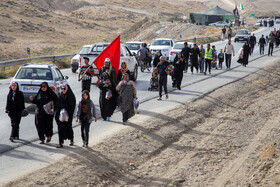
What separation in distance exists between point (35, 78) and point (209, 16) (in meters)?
76.2

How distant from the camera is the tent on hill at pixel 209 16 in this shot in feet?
276

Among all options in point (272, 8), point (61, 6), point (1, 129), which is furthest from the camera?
point (272, 8)

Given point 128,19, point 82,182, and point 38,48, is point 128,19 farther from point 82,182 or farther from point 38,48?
point 82,182

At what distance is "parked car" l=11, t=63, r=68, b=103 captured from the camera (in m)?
14.5

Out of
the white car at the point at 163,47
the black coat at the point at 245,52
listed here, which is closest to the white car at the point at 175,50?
the white car at the point at 163,47

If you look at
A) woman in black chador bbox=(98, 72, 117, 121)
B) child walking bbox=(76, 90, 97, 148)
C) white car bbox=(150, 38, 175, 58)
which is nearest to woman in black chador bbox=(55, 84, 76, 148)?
child walking bbox=(76, 90, 97, 148)

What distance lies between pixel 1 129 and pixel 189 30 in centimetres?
6324

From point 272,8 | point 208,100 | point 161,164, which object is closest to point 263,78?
point 208,100

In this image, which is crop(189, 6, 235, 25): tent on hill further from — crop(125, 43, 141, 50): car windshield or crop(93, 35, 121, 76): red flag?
crop(93, 35, 121, 76): red flag

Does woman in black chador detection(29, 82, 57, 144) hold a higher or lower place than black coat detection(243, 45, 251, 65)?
lower

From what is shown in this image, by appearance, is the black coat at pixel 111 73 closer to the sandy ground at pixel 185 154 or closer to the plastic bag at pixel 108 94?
the plastic bag at pixel 108 94

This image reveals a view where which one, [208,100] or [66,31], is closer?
[208,100]

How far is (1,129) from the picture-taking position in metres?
12.6

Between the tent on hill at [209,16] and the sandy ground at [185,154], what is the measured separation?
68457 mm
